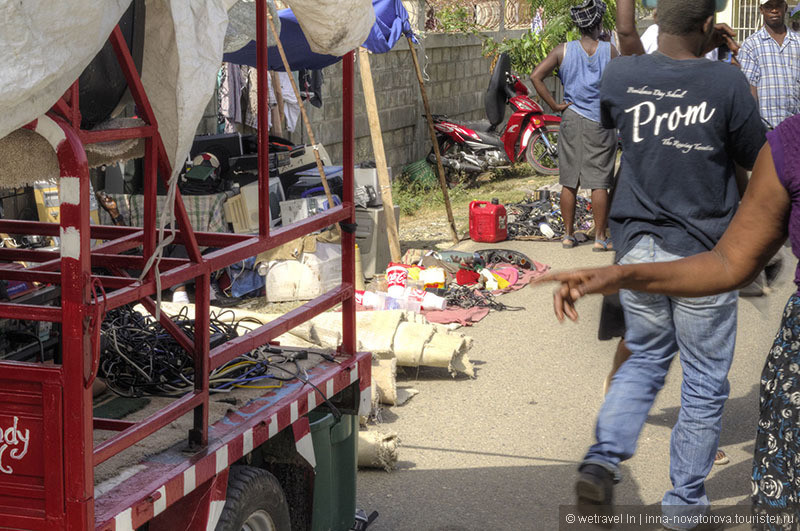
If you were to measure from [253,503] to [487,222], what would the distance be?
23.4 ft

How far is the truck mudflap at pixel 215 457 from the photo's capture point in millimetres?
2600

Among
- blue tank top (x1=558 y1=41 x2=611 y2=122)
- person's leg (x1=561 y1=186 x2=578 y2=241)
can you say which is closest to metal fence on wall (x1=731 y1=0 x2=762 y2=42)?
blue tank top (x1=558 y1=41 x2=611 y2=122)

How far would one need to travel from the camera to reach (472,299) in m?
8.05

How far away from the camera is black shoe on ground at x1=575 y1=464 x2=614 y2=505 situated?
3.30 meters

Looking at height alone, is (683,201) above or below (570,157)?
above

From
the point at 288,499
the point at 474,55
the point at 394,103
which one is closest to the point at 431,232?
the point at 394,103

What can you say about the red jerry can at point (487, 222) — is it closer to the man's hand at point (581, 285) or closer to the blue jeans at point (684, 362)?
the blue jeans at point (684, 362)

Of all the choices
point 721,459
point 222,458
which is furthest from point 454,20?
point 222,458

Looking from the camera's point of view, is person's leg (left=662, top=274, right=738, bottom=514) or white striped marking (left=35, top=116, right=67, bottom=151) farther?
person's leg (left=662, top=274, right=738, bottom=514)

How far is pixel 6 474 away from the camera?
8.12 feet

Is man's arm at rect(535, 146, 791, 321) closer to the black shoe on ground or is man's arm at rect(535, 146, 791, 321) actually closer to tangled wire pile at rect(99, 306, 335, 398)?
the black shoe on ground

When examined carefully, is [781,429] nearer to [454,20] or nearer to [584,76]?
[584,76]

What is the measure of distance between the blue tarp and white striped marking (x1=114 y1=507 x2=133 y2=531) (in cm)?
580

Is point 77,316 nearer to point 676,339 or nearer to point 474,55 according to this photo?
point 676,339
